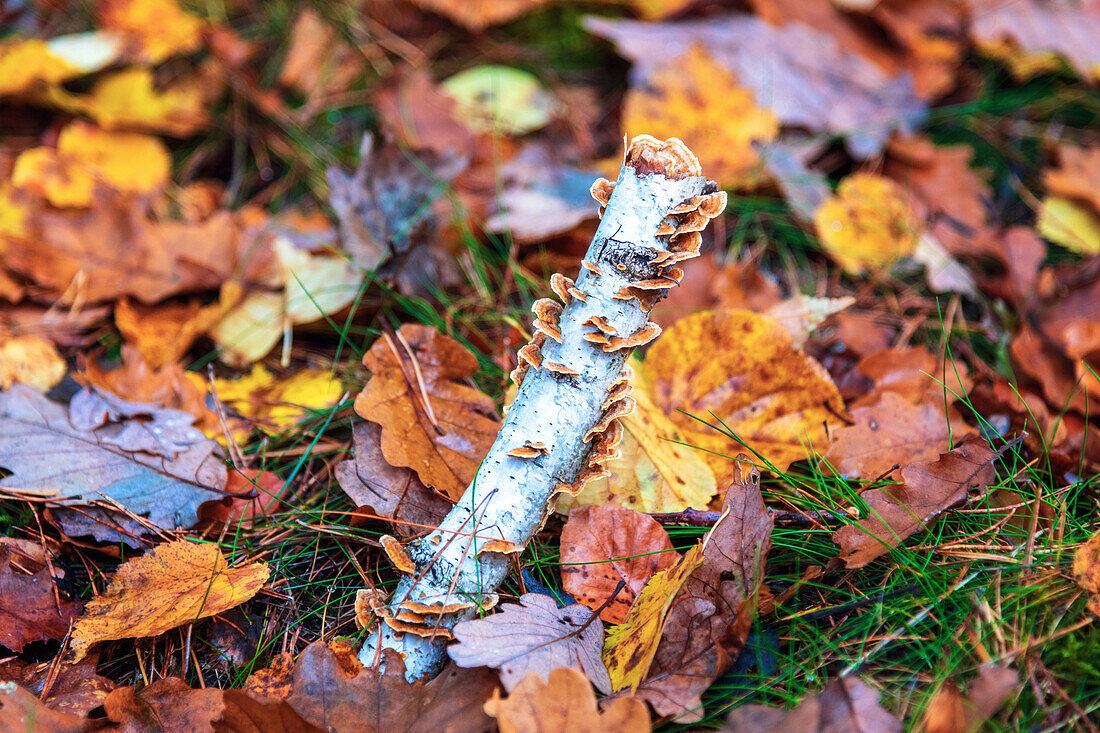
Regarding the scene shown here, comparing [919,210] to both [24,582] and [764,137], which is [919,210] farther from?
[24,582]

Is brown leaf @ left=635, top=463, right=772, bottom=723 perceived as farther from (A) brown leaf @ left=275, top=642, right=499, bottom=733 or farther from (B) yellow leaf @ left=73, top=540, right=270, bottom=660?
(B) yellow leaf @ left=73, top=540, right=270, bottom=660

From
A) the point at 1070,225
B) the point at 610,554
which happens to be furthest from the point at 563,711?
the point at 1070,225

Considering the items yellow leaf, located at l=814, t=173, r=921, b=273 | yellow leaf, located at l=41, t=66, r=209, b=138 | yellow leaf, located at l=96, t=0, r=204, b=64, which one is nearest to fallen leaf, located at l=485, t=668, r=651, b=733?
yellow leaf, located at l=814, t=173, r=921, b=273

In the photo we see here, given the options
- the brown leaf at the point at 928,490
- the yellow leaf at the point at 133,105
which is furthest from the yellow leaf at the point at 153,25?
the brown leaf at the point at 928,490

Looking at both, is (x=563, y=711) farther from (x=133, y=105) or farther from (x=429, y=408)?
(x=133, y=105)

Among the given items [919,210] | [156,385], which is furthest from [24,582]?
[919,210]
